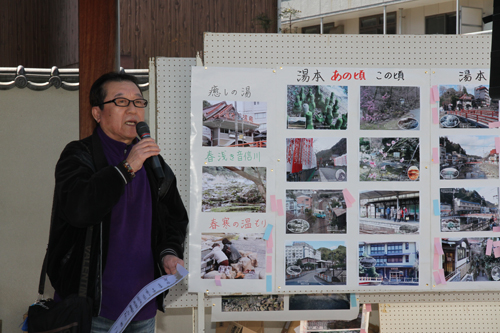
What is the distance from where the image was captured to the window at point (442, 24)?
37.5 feet

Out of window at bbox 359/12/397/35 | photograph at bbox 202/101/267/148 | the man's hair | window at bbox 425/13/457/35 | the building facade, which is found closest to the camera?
the man's hair

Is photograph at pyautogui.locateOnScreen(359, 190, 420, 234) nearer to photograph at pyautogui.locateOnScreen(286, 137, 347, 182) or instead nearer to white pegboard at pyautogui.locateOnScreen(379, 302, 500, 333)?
photograph at pyautogui.locateOnScreen(286, 137, 347, 182)

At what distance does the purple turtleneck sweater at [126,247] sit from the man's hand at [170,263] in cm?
6

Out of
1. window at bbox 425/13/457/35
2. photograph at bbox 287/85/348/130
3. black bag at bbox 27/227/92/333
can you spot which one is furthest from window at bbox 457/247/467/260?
window at bbox 425/13/457/35

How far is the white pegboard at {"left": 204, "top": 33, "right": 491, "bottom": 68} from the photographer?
8.37 ft

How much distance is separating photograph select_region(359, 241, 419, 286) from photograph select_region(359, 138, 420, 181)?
0.38m

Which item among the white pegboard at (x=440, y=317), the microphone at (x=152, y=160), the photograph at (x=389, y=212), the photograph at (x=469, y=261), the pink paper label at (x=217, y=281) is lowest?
the white pegboard at (x=440, y=317)

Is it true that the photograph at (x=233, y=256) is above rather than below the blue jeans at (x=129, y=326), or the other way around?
above

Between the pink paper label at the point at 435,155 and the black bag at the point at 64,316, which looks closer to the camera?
the black bag at the point at 64,316

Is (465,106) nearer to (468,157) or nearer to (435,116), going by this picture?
(435,116)

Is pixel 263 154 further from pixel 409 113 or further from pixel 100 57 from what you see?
pixel 100 57

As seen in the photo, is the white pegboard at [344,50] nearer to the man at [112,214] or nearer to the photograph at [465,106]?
the photograph at [465,106]

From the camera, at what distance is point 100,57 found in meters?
2.60

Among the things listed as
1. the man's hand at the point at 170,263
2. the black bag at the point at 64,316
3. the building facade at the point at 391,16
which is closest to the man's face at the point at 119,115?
the man's hand at the point at 170,263
